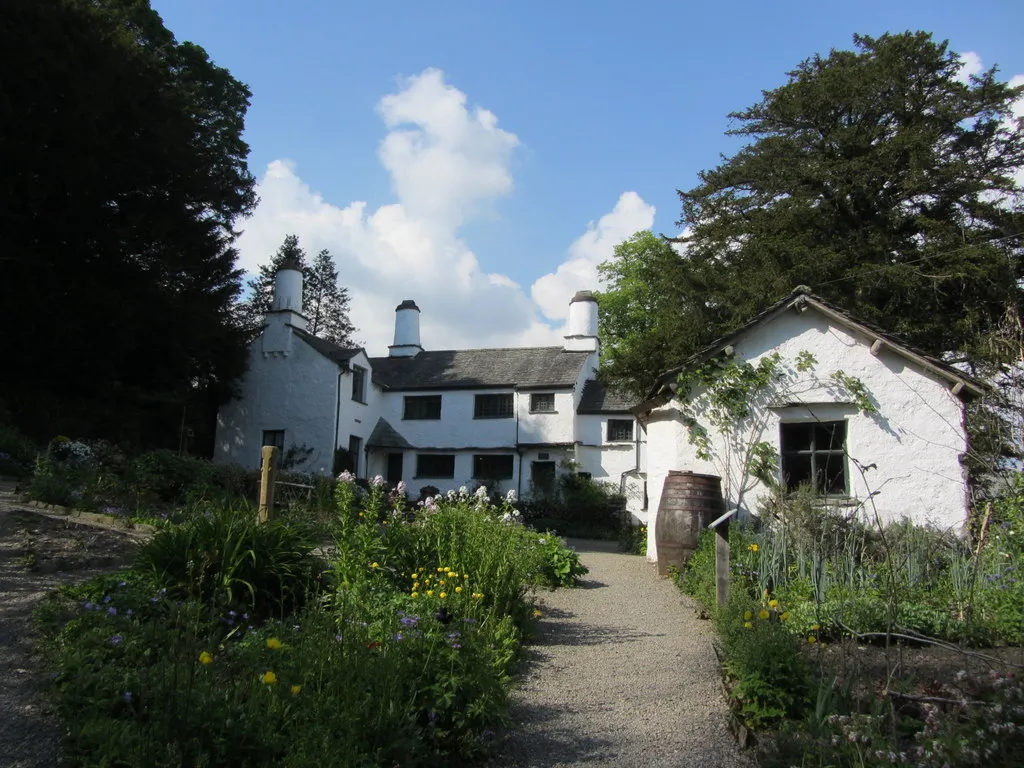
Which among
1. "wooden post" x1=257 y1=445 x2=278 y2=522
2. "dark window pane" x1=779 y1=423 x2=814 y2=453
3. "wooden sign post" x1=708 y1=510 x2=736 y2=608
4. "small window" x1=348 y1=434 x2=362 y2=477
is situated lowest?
"wooden sign post" x1=708 y1=510 x2=736 y2=608

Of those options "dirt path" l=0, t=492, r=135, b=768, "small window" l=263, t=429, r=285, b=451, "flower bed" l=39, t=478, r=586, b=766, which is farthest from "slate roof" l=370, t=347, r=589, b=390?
"flower bed" l=39, t=478, r=586, b=766

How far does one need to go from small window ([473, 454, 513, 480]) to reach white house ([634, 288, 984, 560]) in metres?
18.4

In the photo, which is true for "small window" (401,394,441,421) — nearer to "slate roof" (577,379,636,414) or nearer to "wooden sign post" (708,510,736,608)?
"slate roof" (577,379,636,414)

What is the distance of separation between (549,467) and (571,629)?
2282 centimetres

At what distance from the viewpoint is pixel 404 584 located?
747cm

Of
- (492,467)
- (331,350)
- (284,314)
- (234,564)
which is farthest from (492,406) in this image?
(234,564)

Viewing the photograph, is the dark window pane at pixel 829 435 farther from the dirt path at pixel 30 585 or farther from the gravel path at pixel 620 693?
the dirt path at pixel 30 585

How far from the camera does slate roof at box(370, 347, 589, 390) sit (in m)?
31.1

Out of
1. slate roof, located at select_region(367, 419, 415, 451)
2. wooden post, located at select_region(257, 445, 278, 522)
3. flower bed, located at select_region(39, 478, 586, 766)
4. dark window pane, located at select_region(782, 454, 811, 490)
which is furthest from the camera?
slate roof, located at select_region(367, 419, 415, 451)

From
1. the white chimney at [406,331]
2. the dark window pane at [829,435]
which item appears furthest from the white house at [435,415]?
the dark window pane at [829,435]

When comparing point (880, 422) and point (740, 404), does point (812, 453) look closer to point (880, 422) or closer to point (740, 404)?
point (880, 422)

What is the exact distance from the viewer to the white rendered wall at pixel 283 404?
93.4 ft

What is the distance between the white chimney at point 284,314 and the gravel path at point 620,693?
74.6ft

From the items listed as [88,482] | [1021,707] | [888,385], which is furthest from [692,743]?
[88,482]
